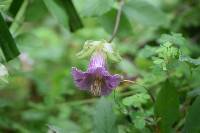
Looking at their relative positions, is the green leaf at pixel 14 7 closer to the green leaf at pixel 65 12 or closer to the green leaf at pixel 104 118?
the green leaf at pixel 65 12

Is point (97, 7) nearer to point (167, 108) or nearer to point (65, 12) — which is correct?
point (65, 12)

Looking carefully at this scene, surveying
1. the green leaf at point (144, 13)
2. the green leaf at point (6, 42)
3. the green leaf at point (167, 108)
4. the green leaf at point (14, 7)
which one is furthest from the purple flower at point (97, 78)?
the green leaf at point (144, 13)

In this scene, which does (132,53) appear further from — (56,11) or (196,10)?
(56,11)

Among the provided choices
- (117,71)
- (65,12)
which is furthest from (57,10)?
(117,71)

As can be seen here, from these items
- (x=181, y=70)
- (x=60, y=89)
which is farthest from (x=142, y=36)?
(x=181, y=70)

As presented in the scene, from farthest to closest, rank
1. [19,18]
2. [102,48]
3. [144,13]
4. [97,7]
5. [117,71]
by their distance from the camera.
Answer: [117,71] < [144,13] < [19,18] < [97,7] < [102,48]

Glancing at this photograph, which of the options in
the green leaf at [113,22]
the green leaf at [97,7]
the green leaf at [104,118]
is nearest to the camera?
the green leaf at [104,118]
